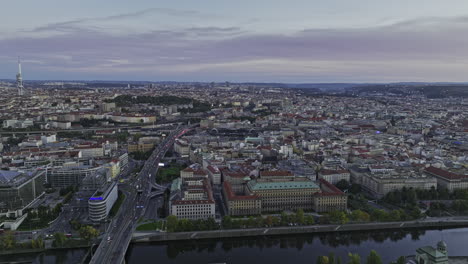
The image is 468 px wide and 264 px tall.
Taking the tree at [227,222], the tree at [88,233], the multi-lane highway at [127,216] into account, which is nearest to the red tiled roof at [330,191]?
the tree at [227,222]

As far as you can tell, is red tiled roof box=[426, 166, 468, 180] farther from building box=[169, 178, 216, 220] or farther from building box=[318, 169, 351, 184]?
building box=[169, 178, 216, 220]

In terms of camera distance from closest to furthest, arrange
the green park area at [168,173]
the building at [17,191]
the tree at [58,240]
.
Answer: the tree at [58,240] → the building at [17,191] → the green park area at [168,173]

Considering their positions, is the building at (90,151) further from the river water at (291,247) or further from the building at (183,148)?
the river water at (291,247)

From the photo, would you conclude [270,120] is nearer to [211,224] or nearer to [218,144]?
[218,144]

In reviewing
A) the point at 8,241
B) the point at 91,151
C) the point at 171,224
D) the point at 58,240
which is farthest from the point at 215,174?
the point at 8,241

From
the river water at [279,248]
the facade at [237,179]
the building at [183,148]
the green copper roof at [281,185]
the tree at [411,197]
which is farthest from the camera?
the building at [183,148]

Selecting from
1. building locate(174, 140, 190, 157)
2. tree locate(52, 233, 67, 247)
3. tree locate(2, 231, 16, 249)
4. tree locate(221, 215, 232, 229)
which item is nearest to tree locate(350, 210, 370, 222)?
tree locate(221, 215, 232, 229)

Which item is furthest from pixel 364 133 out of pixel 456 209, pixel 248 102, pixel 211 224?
pixel 248 102
